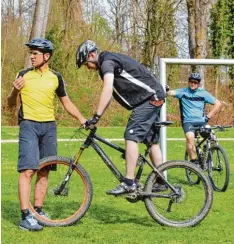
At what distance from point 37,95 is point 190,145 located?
426 centimetres

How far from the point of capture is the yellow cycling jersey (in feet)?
23.1

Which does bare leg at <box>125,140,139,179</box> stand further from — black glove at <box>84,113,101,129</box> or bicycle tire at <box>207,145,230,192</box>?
bicycle tire at <box>207,145,230,192</box>

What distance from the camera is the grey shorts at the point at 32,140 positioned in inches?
275

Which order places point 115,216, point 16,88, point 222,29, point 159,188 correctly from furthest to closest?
1. point 222,29
2. point 115,216
3. point 159,188
4. point 16,88

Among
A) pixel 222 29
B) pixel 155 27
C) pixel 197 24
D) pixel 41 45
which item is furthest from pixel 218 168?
pixel 222 29

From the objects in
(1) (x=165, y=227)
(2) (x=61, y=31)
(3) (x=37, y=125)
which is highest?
(2) (x=61, y=31)

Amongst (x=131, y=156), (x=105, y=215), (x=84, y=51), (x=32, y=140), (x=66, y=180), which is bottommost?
(x=105, y=215)

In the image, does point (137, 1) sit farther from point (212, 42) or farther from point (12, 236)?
point (12, 236)

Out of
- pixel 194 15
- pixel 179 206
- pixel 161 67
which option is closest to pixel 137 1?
pixel 194 15

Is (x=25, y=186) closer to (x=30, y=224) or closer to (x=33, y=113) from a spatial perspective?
(x=30, y=224)

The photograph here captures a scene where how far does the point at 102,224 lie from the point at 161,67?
3.80m

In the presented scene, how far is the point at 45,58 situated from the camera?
7.12 m

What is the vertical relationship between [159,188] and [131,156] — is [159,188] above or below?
below

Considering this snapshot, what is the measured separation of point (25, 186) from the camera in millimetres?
7016
